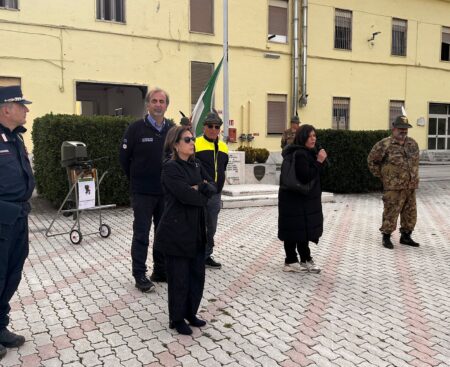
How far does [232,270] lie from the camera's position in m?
5.58

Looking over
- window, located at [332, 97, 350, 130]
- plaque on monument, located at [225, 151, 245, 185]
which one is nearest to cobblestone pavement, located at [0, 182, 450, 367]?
plaque on monument, located at [225, 151, 245, 185]

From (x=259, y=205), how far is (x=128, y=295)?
6.15 m

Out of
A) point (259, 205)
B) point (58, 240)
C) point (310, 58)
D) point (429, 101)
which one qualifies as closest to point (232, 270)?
point (58, 240)

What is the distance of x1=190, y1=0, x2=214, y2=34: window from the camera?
1725cm

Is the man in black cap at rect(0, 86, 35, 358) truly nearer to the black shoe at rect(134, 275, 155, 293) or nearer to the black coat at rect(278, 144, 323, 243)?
the black shoe at rect(134, 275, 155, 293)

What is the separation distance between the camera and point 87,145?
9234 mm

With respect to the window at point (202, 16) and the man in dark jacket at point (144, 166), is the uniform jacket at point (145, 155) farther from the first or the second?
the window at point (202, 16)

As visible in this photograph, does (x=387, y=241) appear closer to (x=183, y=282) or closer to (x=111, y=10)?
(x=183, y=282)

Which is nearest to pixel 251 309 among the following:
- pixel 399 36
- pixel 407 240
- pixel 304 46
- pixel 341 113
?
pixel 407 240

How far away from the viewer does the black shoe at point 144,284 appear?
469 cm

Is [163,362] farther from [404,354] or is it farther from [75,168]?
[75,168]

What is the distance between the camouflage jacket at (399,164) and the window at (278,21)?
13290 mm

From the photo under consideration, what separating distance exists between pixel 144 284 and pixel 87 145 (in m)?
5.21

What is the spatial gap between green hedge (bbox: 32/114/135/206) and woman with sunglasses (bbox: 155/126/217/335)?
19.4 ft
